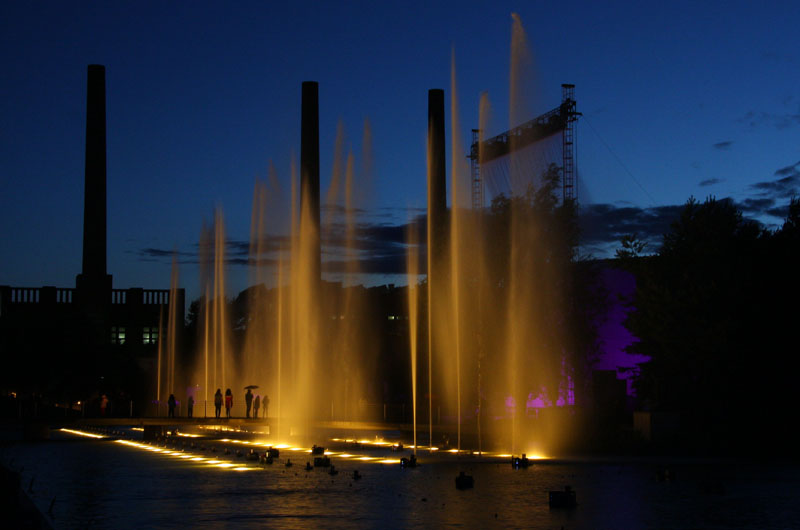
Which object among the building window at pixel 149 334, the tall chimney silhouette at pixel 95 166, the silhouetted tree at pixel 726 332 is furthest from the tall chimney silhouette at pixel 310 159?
the building window at pixel 149 334

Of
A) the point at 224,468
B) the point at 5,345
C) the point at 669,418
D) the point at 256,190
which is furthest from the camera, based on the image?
the point at 5,345

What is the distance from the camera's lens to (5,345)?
197 ft

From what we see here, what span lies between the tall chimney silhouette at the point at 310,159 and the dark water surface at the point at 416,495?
29.3m

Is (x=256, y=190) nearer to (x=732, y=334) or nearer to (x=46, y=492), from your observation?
(x=732, y=334)

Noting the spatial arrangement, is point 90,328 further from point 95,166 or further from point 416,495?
point 416,495

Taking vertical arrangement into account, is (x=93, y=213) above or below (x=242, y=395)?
above

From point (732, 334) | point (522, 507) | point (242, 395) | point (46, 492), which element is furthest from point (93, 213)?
point (522, 507)

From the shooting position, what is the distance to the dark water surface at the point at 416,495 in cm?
1351

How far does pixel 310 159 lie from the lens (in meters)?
53.9

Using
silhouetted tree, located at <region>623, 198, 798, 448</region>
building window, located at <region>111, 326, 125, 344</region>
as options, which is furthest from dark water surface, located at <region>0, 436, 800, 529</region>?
building window, located at <region>111, 326, 125, 344</region>

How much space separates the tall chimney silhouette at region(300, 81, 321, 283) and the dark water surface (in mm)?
29313

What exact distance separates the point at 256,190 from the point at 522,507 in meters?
30.9

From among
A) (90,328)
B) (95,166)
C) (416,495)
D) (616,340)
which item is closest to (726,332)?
(416,495)

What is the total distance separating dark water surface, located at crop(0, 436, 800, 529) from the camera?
13.5m
